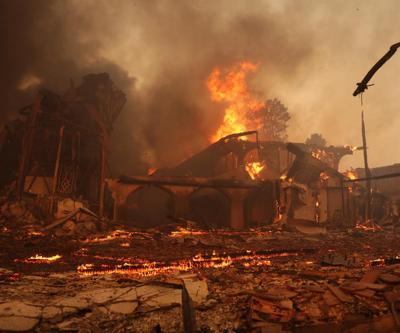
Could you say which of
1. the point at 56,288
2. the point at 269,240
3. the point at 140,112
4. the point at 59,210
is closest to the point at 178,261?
the point at 56,288

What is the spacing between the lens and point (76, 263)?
→ 8.97 metres

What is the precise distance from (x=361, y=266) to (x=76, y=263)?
7512 mm

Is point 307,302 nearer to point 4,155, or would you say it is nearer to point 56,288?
point 56,288

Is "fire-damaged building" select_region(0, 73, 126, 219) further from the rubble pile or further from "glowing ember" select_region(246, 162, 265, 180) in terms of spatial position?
"glowing ember" select_region(246, 162, 265, 180)

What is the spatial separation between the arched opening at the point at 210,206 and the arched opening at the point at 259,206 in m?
1.62

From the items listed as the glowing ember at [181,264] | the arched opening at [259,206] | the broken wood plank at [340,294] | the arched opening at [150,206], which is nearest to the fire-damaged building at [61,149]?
the arched opening at [150,206]

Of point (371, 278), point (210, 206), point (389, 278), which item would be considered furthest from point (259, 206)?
point (389, 278)

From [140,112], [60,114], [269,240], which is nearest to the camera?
[269,240]

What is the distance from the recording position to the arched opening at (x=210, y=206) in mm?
24877

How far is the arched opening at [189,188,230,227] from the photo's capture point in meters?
24.9

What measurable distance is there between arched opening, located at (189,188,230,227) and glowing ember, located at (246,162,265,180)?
3.79 meters

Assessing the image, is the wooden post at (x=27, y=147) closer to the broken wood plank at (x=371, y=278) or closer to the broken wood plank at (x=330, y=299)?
the broken wood plank at (x=330, y=299)

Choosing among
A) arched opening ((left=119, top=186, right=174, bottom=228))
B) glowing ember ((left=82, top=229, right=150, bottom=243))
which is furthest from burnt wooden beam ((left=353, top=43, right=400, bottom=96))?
arched opening ((left=119, top=186, right=174, bottom=228))

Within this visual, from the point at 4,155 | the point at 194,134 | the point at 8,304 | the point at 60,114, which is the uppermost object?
the point at 194,134
